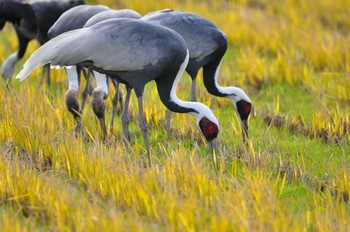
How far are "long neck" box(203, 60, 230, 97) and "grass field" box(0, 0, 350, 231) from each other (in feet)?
1.09

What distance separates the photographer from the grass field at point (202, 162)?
16.4ft

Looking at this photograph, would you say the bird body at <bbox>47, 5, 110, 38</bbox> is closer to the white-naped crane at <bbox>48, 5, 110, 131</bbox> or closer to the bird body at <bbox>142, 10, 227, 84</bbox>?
the white-naped crane at <bbox>48, 5, 110, 131</bbox>

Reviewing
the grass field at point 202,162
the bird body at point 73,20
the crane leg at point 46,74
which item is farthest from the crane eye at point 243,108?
the crane leg at point 46,74

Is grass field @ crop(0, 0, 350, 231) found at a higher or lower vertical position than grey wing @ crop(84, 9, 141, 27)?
lower

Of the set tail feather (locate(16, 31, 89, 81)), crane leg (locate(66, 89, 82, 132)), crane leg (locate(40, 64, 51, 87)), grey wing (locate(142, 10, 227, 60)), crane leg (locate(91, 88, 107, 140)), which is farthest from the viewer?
crane leg (locate(40, 64, 51, 87))

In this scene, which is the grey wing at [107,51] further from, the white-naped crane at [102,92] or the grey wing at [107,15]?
the grey wing at [107,15]

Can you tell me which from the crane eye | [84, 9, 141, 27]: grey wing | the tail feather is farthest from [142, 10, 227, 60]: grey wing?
the tail feather

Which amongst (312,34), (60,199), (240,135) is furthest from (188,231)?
(312,34)

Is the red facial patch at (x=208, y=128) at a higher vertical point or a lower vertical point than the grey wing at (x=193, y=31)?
lower

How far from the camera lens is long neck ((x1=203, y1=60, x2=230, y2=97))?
7824 millimetres

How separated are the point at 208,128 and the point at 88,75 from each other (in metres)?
2.03

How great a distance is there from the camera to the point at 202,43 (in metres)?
7.73

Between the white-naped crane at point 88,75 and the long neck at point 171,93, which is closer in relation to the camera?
the long neck at point 171,93

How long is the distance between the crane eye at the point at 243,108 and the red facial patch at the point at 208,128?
0.99 m
